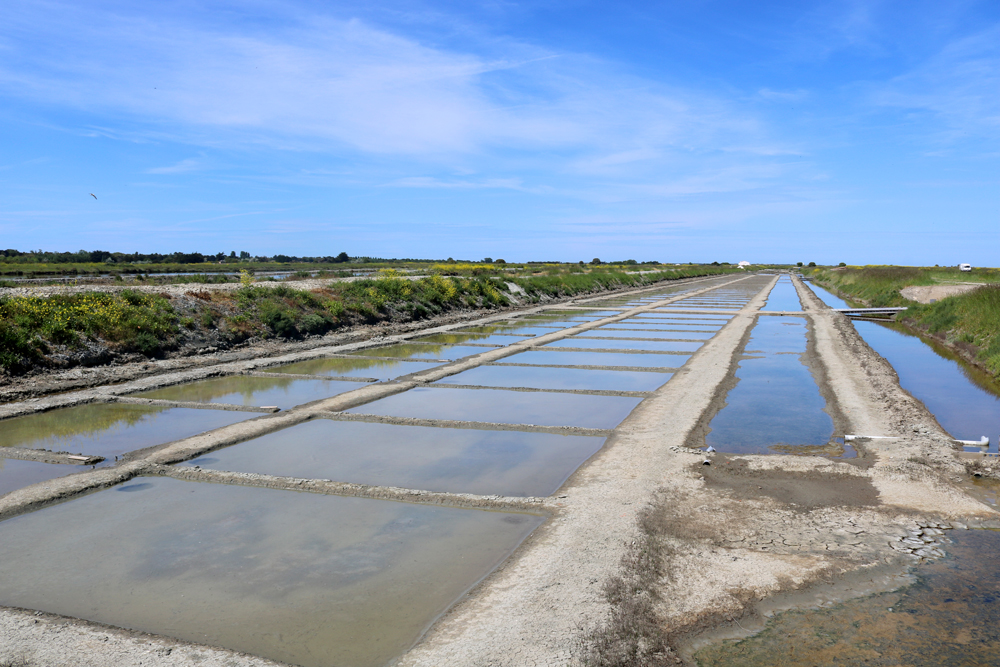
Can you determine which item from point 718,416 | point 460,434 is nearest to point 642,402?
point 718,416

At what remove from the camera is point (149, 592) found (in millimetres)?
4273

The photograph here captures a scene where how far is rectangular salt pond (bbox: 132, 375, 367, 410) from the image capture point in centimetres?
1059

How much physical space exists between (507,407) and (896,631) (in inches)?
262

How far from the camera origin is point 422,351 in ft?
54.6

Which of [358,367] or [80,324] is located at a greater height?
[80,324]

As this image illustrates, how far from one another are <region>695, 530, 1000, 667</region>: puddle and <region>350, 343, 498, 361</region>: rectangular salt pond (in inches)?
455

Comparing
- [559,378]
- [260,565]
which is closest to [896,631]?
[260,565]

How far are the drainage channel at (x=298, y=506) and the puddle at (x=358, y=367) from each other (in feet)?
4.01

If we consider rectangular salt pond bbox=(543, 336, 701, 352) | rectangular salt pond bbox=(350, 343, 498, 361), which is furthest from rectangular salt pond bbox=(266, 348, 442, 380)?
rectangular salt pond bbox=(543, 336, 701, 352)

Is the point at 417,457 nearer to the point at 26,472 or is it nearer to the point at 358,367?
the point at 26,472

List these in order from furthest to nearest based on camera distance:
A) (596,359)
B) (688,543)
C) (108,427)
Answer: (596,359) < (108,427) < (688,543)

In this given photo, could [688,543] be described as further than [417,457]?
No

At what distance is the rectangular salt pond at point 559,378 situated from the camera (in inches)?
468

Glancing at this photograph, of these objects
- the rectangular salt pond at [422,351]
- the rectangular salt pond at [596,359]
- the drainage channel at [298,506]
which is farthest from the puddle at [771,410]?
the rectangular salt pond at [422,351]
